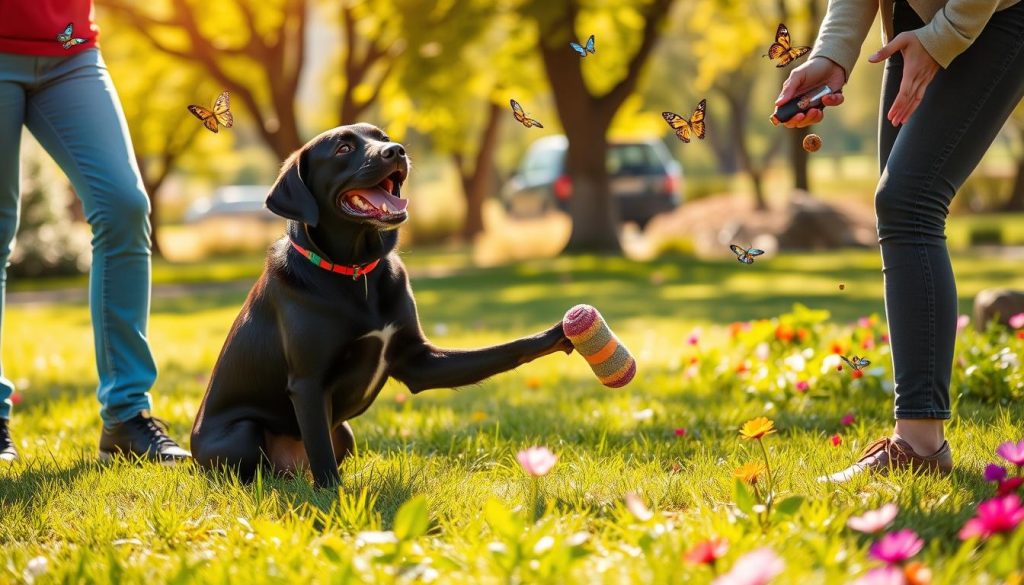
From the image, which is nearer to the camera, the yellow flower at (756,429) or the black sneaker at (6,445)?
the yellow flower at (756,429)

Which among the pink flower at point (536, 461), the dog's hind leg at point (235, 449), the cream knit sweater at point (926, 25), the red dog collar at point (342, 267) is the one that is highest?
the cream knit sweater at point (926, 25)

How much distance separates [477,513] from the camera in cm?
285

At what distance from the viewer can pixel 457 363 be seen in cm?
354

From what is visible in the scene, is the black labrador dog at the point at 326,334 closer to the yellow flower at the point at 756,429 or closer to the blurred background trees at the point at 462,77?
the yellow flower at the point at 756,429

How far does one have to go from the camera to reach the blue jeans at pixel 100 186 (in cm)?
404

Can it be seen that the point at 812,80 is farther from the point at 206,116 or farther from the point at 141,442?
the point at 141,442

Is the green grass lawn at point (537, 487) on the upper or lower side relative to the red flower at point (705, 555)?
lower

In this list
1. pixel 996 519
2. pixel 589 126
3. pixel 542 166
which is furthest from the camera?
pixel 542 166

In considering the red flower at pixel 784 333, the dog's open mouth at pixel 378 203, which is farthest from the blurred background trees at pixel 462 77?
the dog's open mouth at pixel 378 203

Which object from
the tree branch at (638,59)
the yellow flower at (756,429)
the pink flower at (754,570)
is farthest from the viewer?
the tree branch at (638,59)

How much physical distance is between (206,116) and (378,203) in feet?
2.19

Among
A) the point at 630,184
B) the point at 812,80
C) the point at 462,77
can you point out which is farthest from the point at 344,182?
the point at 630,184

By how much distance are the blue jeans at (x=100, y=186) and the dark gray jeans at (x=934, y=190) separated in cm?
263

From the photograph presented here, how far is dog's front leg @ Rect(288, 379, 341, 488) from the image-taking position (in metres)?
3.30
